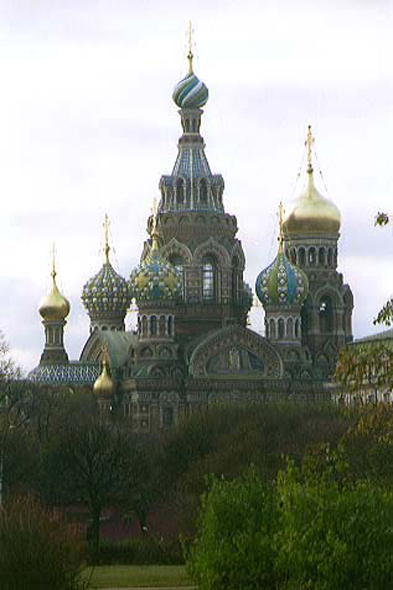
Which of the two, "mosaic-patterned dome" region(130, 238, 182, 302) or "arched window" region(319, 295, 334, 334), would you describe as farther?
"arched window" region(319, 295, 334, 334)

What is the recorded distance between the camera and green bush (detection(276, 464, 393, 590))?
87.8ft

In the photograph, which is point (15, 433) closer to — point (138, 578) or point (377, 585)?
point (138, 578)

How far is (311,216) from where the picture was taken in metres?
89.8

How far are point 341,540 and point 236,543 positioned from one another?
254cm

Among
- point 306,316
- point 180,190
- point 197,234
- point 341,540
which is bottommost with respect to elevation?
point 341,540

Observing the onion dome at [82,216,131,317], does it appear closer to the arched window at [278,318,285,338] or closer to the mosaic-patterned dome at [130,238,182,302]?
the mosaic-patterned dome at [130,238,182,302]

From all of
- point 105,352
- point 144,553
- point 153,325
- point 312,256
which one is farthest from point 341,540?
point 312,256

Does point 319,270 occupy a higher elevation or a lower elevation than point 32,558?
higher

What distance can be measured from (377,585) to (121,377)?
62.4 meters

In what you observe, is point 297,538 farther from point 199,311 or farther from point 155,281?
point 199,311

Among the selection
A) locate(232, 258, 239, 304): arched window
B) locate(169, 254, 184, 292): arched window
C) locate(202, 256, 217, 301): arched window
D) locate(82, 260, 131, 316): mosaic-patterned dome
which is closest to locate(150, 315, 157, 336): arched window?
locate(169, 254, 184, 292): arched window

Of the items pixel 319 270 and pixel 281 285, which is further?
pixel 319 270

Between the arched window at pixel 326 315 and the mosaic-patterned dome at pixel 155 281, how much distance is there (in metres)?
8.04

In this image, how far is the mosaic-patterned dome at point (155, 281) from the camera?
8625 centimetres
